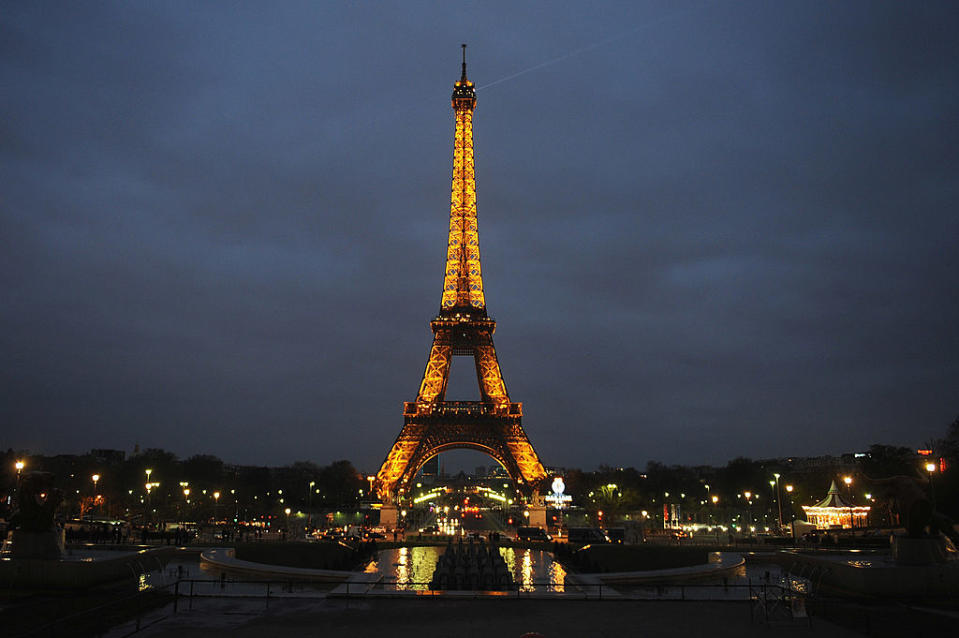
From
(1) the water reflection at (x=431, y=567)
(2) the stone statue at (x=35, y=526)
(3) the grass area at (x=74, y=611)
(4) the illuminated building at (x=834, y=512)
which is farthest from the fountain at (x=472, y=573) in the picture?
(4) the illuminated building at (x=834, y=512)

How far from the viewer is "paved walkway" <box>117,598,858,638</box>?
16219 millimetres

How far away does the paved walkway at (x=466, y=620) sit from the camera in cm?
1622

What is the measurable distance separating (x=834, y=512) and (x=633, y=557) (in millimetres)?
26157

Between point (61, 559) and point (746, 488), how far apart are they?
335ft

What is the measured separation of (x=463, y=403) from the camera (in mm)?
90562

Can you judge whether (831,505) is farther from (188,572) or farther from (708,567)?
(188,572)

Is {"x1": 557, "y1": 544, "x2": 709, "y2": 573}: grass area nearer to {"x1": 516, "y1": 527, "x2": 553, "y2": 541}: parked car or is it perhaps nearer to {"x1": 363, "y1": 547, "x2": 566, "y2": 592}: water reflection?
{"x1": 363, "y1": 547, "x2": 566, "y2": 592}: water reflection

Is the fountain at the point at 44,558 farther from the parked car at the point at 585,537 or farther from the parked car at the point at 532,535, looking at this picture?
the parked car at the point at 532,535

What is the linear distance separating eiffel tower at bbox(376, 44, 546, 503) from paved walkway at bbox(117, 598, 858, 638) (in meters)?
64.9

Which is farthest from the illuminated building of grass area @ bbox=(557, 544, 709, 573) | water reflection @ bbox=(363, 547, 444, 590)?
water reflection @ bbox=(363, 547, 444, 590)

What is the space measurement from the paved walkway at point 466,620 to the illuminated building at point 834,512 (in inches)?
1662

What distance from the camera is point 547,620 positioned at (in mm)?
17875

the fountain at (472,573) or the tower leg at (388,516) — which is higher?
the fountain at (472,573)

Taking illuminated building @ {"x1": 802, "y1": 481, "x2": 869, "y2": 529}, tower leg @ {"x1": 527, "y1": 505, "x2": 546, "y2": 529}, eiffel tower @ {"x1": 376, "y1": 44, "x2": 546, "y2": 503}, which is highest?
eiffel tower @ {"x1": 376, "y1": 44, "x2": 546, "y2": 503}
